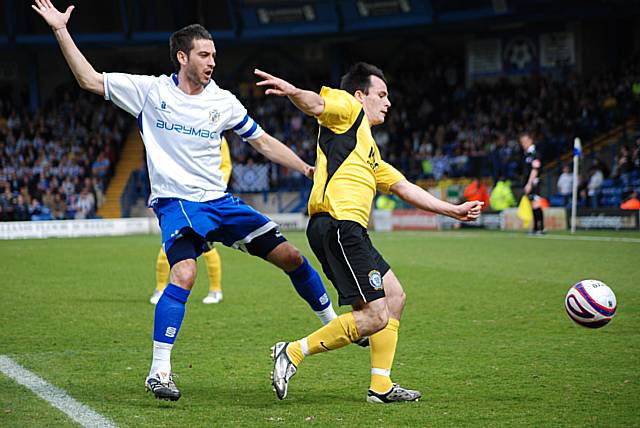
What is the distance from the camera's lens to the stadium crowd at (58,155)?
108 feet

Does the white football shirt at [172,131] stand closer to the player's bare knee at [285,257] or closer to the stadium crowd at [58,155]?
the player's bare knee at [285,257]

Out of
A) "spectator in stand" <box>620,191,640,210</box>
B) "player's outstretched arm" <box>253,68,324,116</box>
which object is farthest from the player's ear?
"spectator in stand" <box>620,191,640,210</box>

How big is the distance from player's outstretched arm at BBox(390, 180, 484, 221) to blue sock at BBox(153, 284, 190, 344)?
1.54m

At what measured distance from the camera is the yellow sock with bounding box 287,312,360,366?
5.76 metres

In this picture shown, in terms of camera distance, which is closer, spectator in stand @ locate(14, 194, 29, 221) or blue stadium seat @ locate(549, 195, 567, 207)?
blue stadium seat @ locate(549, 195, 567, 207)

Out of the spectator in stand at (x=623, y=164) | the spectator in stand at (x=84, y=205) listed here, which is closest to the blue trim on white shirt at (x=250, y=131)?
the spectator in stand at (x=623, y=164)

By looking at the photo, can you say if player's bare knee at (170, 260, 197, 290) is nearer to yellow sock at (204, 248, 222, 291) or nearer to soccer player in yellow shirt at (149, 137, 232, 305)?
soccer player in yellow shirt at (149, 137, 232, 305)

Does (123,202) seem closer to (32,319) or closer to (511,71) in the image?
(511,71)

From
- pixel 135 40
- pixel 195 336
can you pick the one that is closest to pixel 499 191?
pixel 135 40

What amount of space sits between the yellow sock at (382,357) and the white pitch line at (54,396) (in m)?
1.60

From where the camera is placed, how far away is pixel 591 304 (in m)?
7.41

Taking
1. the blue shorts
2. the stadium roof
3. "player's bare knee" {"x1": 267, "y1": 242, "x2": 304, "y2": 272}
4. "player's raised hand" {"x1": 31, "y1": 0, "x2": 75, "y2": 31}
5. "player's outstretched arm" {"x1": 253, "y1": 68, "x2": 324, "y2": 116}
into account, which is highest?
the stadium roof

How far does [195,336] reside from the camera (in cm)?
862

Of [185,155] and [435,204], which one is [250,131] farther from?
[435,204]
